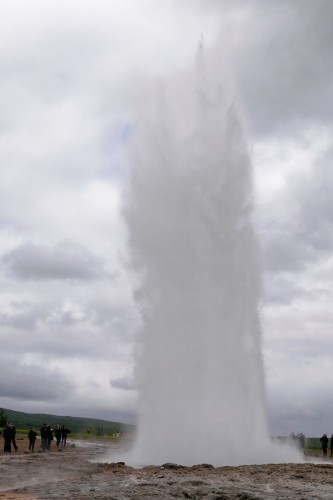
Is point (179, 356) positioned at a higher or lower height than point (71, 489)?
higher

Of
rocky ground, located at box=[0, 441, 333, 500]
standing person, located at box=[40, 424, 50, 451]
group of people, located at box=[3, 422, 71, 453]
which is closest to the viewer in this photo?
rocky ground, located at box=[0, 441, 333, 500]

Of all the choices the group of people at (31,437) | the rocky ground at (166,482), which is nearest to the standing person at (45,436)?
the group of people at (31,437)

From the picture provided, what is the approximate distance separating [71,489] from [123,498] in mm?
1765

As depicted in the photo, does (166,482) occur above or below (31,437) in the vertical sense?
below

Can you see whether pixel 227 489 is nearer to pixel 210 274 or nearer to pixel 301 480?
pixel 301 480

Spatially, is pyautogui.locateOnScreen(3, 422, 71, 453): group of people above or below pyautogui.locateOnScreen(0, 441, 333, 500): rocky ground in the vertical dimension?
above

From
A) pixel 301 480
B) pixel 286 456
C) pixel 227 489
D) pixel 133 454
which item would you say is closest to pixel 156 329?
pixel 133 454


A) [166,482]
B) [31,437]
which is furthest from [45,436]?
[166,482]

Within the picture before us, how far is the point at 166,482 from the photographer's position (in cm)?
1460

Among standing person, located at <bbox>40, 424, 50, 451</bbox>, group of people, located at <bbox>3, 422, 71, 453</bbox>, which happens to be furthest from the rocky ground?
standing person, located at <bbox>40, 424, 50, 451</bbox>

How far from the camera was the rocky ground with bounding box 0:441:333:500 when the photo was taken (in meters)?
12.9

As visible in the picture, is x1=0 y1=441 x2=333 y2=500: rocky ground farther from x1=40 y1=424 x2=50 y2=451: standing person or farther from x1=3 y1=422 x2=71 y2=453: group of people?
x1=40 y1=424 x2=50 y2=451: standing person

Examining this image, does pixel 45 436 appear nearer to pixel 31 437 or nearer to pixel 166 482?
pixel 31 437

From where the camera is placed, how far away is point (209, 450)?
22.1m
